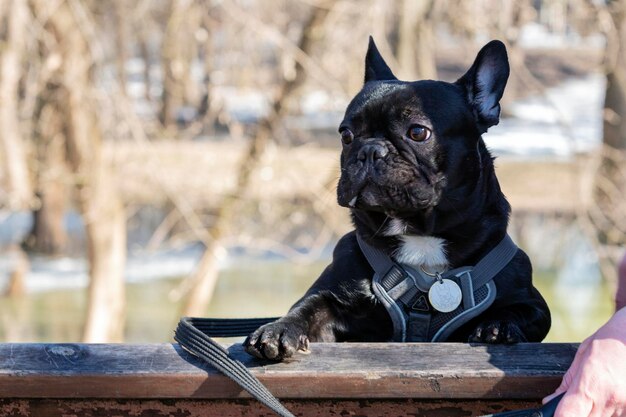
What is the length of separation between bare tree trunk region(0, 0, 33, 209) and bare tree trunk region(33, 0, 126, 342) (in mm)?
425

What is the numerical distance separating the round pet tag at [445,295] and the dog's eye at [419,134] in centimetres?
39

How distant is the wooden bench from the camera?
219cm

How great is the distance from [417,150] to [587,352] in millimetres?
929

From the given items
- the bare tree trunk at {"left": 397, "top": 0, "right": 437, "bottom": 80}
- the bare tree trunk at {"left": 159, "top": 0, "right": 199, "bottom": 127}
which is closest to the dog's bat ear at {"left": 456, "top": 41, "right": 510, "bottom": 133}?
the bare tree trunk at {"left": 159, "top": 0, "right": 199, "bottom": 127}

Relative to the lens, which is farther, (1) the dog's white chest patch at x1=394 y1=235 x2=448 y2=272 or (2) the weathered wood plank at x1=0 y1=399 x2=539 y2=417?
(1) the dog's white chest patch at x1=394 y1=235 x2=448 y2=272

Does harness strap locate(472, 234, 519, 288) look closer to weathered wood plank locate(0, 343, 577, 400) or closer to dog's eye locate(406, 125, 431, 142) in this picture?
dog's eye locate(406, 125, 431, 142)

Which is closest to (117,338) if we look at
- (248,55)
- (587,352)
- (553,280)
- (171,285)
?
(248,55)

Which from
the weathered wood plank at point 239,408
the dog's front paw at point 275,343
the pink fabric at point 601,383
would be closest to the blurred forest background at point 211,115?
the dog's front paw at point 275,343

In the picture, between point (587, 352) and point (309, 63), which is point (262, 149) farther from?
point (587, 352)

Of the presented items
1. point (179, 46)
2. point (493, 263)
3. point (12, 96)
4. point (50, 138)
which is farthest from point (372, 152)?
point (50, 138)

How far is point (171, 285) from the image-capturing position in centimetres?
1423

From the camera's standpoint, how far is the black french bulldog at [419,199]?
279 centimetres

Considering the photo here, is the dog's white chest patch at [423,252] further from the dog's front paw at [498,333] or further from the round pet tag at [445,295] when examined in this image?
the dog's front paw at [498,333]

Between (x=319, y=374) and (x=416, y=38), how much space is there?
6.74 meters
